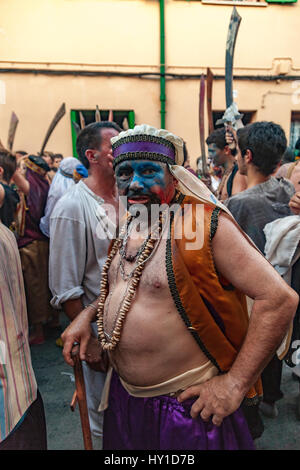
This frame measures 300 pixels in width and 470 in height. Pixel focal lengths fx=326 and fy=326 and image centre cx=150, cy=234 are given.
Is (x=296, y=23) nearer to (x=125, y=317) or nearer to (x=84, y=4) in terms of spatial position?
(x=84, y=4)

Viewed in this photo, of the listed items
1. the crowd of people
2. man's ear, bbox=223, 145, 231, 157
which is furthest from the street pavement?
man's ear, bbox=223, 145, 231, 157

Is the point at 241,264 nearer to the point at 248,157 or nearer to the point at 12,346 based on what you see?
the point at 12,346

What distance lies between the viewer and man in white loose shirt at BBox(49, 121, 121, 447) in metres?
1.99

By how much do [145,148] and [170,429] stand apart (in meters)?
1.14

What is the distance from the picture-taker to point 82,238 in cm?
201

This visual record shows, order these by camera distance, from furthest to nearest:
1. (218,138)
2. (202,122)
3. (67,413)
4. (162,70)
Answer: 1. (162,70)
2. (202,122)
3. (218,138)
4. (67,413)

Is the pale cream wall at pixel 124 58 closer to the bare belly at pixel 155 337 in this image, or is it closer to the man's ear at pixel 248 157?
the man's ear at pixel 248 157

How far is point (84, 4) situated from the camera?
21.6 feet

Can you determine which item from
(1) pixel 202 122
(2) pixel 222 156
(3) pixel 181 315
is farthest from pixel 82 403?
(1) pixel 202 122

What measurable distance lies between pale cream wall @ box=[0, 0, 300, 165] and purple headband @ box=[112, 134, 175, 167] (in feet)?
18.7

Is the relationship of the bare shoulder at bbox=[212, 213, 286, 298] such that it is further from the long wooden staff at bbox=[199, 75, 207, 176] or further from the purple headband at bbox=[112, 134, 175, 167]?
the long wooden staff at bbox=[199, 75, 207, 176]

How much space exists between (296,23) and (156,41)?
3.12 m
